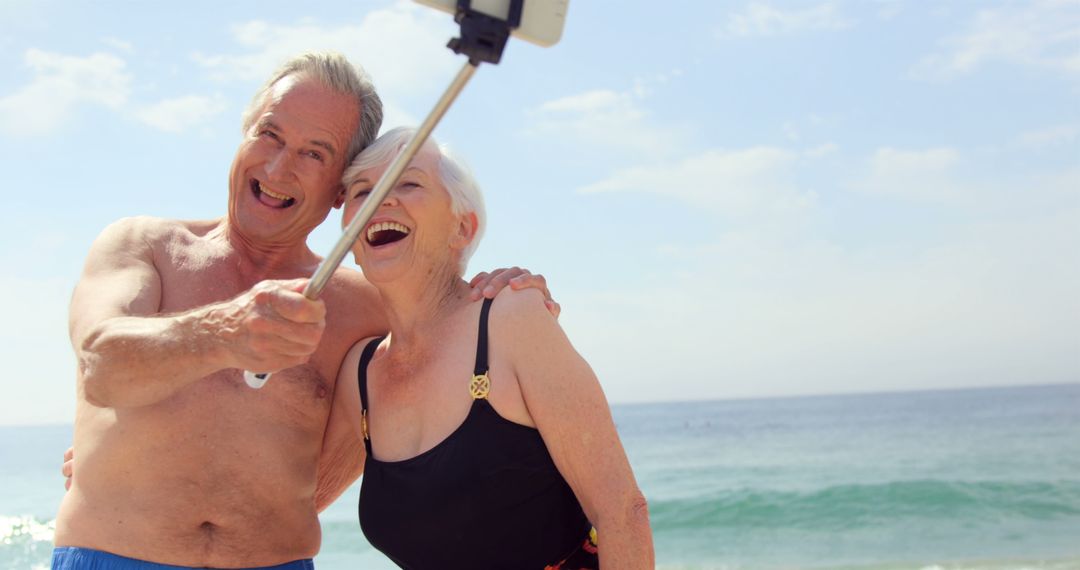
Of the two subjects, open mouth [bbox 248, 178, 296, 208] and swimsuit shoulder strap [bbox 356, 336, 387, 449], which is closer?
swimsuit shoulder strap [bbox 356, 336, 387, 449]

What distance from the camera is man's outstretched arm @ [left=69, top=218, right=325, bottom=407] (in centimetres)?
211

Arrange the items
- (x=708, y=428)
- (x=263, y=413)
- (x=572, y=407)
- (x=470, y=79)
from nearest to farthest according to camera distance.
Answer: (x=470, y=79), (x=572, y=407), (x=263, y=413), (x=708, y=428)

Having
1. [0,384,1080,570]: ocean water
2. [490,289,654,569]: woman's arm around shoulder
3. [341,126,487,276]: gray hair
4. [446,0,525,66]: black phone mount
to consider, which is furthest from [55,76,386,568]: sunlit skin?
[0,384,1080,570]: ocean water

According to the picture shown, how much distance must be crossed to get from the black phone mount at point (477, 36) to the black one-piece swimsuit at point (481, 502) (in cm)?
113

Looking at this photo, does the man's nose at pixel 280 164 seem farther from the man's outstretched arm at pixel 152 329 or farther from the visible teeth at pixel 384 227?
the visible teeth at pixel 384 227

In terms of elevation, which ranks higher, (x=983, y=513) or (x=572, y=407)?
(x=572, y=407)

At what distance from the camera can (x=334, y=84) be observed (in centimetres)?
342

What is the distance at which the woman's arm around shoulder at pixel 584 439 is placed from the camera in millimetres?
2600

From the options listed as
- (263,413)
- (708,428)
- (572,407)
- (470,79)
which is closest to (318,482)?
(263,413)

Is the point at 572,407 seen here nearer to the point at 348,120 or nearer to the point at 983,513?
the point at 348,120

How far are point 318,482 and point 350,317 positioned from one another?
2.15 ft

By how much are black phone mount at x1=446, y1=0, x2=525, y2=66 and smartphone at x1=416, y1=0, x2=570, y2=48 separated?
0.04 feet

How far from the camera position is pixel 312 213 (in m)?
3.43

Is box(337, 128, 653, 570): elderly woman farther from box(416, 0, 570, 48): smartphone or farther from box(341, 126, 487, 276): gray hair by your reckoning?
box(416, 0, 570, 48): smartphone
